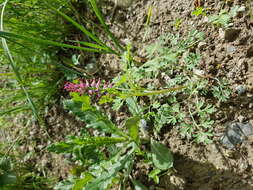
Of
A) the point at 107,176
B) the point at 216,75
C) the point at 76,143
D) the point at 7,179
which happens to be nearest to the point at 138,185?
the point at 107,176

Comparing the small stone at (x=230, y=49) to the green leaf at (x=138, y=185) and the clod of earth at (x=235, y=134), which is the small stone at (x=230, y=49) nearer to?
the clod of earth at (x=235, y=134)

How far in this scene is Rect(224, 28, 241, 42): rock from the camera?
130cm

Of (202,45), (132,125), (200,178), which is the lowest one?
(200,178)

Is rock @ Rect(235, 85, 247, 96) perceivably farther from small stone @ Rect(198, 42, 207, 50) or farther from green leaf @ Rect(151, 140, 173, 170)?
green leaf @ Rect(151, 140, 173, 170)

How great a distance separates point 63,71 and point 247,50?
131 cm

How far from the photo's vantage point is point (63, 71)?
1.93m

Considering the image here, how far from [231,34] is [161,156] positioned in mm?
781

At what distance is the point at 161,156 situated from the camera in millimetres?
1426

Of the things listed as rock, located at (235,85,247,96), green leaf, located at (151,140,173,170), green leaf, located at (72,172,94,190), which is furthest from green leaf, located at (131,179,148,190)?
rock, located at (235,85,247,96)

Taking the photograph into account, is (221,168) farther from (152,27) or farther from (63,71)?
(63,71)

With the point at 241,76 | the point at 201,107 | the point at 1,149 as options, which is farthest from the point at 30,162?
the point at 241,76

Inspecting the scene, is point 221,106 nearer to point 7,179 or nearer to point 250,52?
point 250,52

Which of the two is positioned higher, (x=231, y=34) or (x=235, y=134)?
(x=231, y=34)

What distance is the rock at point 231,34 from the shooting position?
130cm
